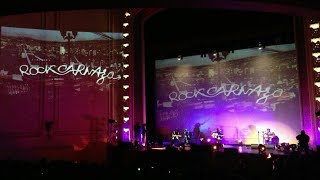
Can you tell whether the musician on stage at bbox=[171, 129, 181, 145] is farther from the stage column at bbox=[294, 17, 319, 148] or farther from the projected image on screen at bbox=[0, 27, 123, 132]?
the stage column at bbox=[294, 17, 319, 148]

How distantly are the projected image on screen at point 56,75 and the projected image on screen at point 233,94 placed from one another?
3258 millimetres

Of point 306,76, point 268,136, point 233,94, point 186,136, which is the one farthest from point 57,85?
point 306,76

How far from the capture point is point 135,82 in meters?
13.4

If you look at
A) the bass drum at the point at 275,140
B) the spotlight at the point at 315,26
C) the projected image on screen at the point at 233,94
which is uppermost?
the spotlight at the point at 315,26

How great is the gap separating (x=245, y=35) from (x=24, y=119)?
823 centimetres

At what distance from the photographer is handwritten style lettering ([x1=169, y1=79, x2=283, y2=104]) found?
1292 centimetres

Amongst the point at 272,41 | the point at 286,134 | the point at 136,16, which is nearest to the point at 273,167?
the point at 286,134

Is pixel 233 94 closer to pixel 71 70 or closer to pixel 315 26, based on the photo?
pixel 315 26

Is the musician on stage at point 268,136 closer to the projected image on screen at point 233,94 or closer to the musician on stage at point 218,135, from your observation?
the projected image on screen at point 233,94

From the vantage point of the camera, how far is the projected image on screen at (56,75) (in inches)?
463

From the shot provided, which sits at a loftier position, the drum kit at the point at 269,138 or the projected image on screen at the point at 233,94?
the projected image on screen at the point at 233,94

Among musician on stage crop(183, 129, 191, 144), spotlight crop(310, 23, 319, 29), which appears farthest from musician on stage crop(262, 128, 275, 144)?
spotlight crop(310, 23, 319, 29)

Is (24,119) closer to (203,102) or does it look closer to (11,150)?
(11,150)

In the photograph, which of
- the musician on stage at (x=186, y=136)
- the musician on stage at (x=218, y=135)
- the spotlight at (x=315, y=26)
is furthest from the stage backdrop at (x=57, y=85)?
the spotlight at (x=315, y=26)
